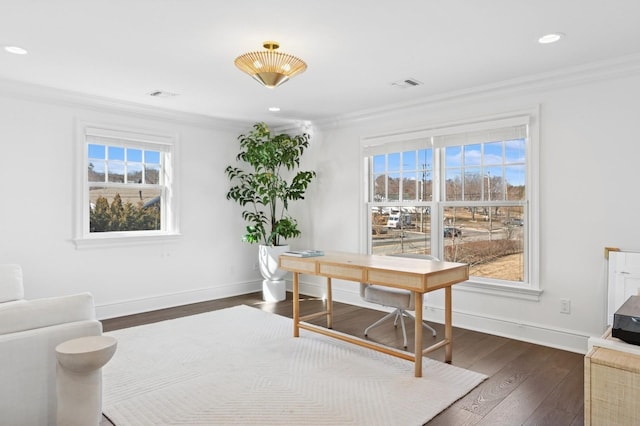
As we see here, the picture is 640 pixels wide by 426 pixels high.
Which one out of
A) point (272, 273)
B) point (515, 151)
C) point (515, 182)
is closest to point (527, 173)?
point (515, 182)

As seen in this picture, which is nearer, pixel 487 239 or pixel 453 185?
pixel 487 239

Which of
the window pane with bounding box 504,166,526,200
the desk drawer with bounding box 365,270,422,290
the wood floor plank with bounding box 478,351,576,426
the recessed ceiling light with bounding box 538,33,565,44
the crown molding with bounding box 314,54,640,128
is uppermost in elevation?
the recessed ceiling light with bounding box 538,33,565,44

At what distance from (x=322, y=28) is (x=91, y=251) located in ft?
11.8

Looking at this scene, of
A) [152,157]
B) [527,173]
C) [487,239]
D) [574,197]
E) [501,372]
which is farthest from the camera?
[152,157]

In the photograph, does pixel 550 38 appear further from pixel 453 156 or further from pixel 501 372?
pixel 501 372

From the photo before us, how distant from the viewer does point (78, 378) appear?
205cm

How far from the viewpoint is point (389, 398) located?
2697 millimetres

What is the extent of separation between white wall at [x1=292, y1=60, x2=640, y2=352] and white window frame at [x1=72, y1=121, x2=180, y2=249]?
347 centimetres

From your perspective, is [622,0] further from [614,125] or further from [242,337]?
[242,337]

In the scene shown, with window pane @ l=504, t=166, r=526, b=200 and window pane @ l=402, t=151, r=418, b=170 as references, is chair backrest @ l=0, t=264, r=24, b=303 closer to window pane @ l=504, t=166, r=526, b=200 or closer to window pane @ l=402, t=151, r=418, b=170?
window pane @ l=402, t=151, r=418, b=170

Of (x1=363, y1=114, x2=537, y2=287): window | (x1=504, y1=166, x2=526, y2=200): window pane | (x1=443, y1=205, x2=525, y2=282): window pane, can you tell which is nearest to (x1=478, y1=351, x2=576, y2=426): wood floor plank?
(x1=363, y1=114, x2=537, y2=287): window

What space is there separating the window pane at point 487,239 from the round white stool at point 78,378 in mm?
3530

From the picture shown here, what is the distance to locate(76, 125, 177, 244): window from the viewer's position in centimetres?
466

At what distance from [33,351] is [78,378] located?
0.85 ft
